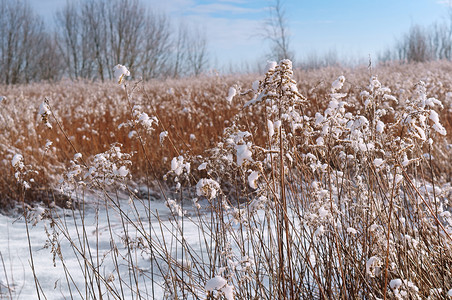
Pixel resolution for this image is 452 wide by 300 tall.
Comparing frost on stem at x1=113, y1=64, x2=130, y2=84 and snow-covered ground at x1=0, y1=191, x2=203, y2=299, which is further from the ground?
frost on stem at x1=113, y1=64, x2=130, y2=84

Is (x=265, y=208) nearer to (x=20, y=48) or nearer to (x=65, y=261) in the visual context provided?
(x=65, y=261)

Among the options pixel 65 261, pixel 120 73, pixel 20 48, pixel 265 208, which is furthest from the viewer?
pixel 20 48

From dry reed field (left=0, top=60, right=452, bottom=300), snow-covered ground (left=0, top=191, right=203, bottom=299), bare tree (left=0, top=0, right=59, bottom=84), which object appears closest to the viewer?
dry reed field (left=0, top=60, right=452, bottom=300)

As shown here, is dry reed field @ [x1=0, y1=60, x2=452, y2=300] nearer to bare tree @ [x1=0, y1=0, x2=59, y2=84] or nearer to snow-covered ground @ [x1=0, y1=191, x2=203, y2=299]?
snow-covered ground @ [x1=0, y1=191, x2=203, y2=299]

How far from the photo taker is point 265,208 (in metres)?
1.93

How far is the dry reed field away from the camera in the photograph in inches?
48.8

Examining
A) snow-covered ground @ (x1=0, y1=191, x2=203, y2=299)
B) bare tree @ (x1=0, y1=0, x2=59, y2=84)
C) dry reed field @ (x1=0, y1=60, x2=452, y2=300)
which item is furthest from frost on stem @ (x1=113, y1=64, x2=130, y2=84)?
bare tree @ (x1=0, y1=0, x2=59, y2=84)

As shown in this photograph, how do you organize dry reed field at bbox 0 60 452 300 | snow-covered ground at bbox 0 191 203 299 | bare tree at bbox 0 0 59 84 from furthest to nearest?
bare tree at bbox 0 0 59 84, snow-covered ground at bbox 0 191 203 299, dry reed field at bbox 0 60 452 300

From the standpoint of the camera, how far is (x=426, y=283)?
150 centimetres

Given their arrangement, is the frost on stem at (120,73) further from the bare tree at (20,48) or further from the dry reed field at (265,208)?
the bare tree at (20,48)

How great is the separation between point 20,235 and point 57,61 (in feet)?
117

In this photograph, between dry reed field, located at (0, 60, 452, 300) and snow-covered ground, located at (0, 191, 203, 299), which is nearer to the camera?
dry reed field, located at (0, 60, 452, 300)

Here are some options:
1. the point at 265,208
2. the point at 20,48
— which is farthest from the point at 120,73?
the point at 20,48

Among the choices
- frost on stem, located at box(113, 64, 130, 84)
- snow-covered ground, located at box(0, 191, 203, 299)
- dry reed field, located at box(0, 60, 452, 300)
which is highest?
frost on stem, located at box(113, 64, 130, 84)
